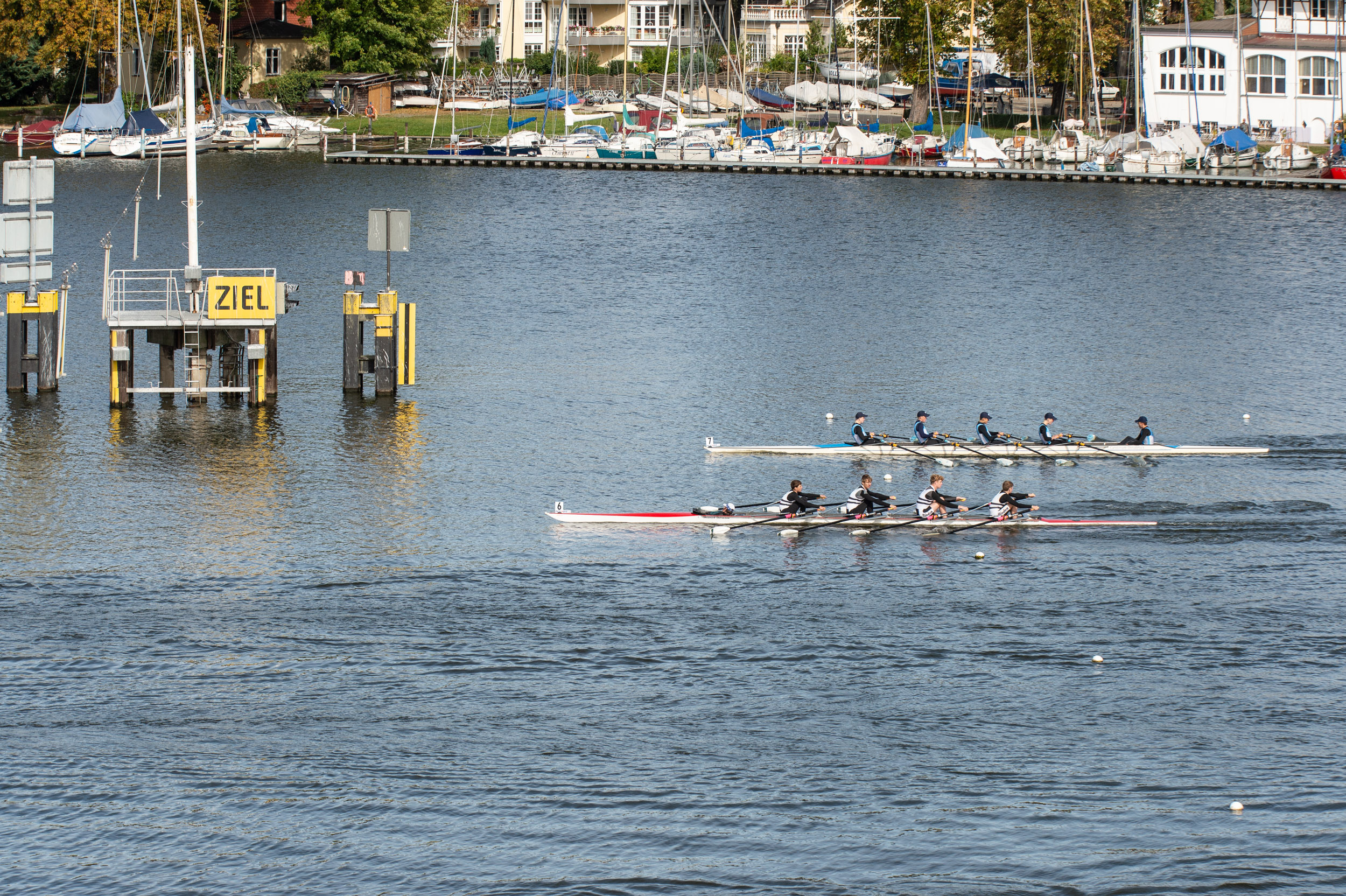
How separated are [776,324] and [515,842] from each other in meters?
41.8

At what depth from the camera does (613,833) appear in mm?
21922

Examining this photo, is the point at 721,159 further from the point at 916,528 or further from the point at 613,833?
the point at 613,833

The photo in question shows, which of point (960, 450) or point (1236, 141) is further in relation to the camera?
point (1236, 141)

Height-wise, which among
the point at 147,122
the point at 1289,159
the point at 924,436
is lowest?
the point at 924,436

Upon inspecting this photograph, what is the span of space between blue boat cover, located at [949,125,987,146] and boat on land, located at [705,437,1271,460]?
75549 mm

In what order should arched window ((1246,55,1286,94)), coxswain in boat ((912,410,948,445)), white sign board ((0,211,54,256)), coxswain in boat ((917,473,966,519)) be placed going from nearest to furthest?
white sign board ((0,211,54,256))
coxswain in boat ((917,473,966,519))
coxswain in boat ((912,410,948,445))
arched window ((1246,55,1286,94))

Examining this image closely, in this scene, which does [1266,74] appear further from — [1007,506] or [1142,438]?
[1007,506]

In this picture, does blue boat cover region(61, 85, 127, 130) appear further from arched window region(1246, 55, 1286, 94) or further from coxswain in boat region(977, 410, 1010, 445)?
coxswain in boat region(977, 410, 1010, 445)

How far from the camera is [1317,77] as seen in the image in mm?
112312

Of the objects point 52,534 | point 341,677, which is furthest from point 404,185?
point 341,677

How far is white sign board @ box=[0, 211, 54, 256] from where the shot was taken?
79.9 ft

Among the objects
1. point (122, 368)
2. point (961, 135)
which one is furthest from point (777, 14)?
point (122, 368)

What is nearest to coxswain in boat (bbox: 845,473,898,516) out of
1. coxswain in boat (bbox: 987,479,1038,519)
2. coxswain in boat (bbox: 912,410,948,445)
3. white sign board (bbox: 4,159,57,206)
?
coxswain in boat (bbox: 987,479,1038,519)

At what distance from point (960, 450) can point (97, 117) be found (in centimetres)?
9725
